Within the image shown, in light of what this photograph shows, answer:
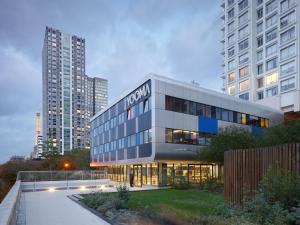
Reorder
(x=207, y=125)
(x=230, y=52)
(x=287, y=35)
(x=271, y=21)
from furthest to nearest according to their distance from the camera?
(x=230, y=52) → (x=271, y=21) → (x=287, y=35) → (x=207, y=125)

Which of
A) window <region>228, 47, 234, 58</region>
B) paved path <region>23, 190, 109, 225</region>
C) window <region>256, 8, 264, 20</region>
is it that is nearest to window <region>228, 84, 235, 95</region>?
window <region>228, 47, 234, 58</region>

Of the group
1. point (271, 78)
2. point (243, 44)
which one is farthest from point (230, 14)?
point (271, 78)

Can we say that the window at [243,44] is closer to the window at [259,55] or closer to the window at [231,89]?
the window at [259,55]

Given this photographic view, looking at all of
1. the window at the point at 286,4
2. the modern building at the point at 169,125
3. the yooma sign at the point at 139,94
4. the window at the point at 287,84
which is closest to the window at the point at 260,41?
the window at the point at 286,4

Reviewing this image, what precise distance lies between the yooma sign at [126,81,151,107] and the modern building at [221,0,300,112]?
29.5 m

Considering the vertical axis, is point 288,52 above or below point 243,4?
below

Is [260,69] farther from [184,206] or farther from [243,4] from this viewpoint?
[184,206]

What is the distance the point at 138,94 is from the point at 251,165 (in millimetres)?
23399

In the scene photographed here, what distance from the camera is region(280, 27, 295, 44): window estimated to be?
53209 millimetres


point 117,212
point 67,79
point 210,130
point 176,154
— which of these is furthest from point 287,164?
point 67,79

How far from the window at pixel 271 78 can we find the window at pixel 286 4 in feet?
39.4

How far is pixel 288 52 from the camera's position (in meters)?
53.8

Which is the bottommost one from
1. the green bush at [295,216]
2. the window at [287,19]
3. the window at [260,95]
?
the green bush at [295,216]

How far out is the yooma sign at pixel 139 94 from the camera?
3222cm
